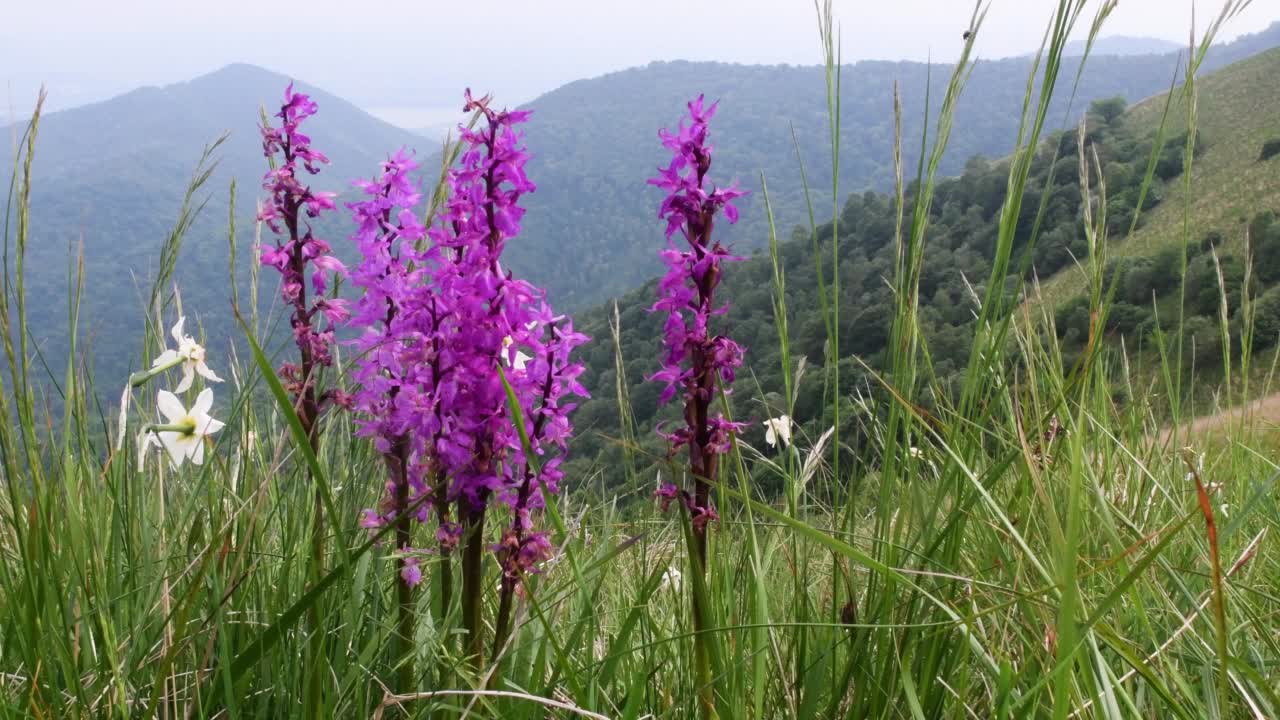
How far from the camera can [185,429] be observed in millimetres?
1976

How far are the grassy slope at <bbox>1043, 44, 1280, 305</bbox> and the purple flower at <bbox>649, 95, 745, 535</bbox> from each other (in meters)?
57.5

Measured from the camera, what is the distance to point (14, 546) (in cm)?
209

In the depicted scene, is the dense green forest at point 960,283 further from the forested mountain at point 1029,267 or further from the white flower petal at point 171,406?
the white flower petal at point 171,406

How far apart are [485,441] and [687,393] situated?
0.37 m

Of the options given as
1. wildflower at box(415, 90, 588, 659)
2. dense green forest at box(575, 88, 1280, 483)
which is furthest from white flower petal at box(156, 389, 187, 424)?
dense green forest at box(575, 88, 1280, 483)

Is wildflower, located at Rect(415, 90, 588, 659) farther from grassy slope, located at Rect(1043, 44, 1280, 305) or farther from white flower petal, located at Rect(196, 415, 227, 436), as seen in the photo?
grassy slope, located at Rect(1043, 44, 1280, 305)

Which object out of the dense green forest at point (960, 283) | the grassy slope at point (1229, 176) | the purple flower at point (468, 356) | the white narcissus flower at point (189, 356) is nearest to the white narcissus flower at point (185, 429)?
the white narcissus flower at point (189, 356)

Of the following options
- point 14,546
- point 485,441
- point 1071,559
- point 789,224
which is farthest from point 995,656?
point 789,224

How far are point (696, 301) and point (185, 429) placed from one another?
43.5 inches

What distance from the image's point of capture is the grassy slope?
65812 millimetres

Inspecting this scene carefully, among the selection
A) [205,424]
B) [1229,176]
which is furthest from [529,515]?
[1229,176]

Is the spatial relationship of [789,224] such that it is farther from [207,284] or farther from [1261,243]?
[1261,243]

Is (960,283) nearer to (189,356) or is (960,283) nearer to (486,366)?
(189,356)

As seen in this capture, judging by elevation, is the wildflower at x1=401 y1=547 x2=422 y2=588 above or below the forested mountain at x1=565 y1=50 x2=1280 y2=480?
above
